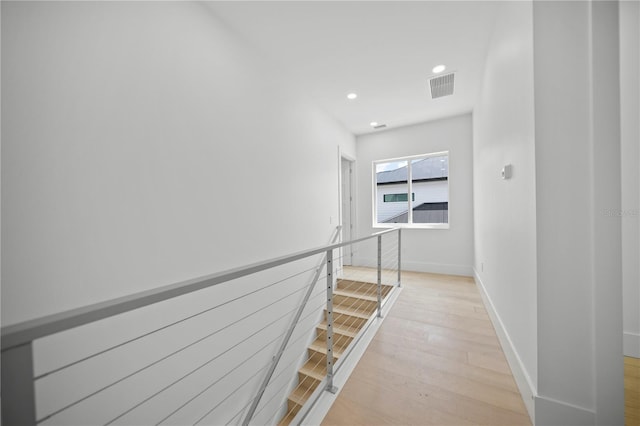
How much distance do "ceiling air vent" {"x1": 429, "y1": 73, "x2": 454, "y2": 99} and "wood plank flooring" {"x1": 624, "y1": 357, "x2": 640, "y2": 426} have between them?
10.1ft

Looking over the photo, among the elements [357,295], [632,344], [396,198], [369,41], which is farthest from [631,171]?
[396,198]

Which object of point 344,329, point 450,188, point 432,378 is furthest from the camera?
point 450,188

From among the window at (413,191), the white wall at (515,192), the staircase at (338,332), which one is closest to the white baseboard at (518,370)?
the white wall at (515,192)

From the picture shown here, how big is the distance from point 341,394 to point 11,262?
1.80 metres

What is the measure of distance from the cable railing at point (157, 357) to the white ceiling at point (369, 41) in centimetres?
194

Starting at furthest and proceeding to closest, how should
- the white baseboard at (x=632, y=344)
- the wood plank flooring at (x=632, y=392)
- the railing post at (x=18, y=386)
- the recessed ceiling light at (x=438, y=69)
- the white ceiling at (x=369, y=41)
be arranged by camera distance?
the recessed ceiling light at (x=438, y=69), the white ceiling at (x=369, y=41), the white baseboard at (x=632, y=344), the wood plank flooring at (x=632, y=392), the railing post at (x=18, y=386)

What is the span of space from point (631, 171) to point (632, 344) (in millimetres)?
1245

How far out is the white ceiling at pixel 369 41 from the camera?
1.92 meters

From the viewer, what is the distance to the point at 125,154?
1375 mm

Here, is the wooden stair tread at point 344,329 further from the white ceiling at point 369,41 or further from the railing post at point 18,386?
the white ceiling at point 369,41

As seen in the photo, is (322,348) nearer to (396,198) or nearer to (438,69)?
(396,198)

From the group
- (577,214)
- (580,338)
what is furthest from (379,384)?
(577,214)

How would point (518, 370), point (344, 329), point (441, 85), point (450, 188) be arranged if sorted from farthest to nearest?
point (450, 188) < point (344, 329) < point (441, 85) < point (518, 370)

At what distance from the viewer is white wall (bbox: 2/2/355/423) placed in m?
1.04
